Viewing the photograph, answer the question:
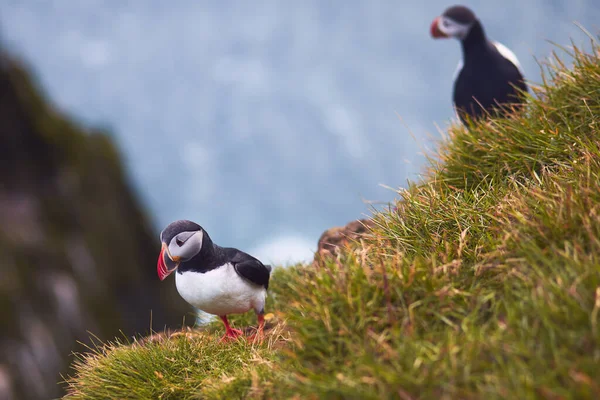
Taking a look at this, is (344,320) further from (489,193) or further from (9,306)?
(9,306)

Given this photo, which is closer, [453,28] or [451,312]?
[451,312]

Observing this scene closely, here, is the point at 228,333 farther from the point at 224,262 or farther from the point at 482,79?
the point at 482,79

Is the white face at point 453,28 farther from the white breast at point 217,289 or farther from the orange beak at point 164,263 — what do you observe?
the orange beak at point 164,263

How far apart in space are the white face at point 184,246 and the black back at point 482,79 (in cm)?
395

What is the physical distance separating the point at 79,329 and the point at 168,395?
43.0ft

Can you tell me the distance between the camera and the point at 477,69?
6.95 meters

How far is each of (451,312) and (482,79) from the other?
435 cm

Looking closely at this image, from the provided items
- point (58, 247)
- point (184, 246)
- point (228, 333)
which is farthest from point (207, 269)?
point (58, 247)

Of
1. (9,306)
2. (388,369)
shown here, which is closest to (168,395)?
(388,369)

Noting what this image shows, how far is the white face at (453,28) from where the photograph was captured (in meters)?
7.07

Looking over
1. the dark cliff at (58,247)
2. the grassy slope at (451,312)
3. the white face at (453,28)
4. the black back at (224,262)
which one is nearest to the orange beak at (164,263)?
the black back at (224,262)

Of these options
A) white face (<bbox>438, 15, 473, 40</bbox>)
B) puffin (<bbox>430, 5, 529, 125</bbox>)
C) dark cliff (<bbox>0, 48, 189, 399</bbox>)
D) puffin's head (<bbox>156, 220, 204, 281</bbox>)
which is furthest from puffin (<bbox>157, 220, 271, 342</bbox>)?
dark cliff (<bbox>0, 48, 189, 399</bbox>)

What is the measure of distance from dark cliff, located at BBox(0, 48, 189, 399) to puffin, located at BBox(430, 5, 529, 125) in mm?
12443

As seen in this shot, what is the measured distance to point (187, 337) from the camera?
16.3 ft
